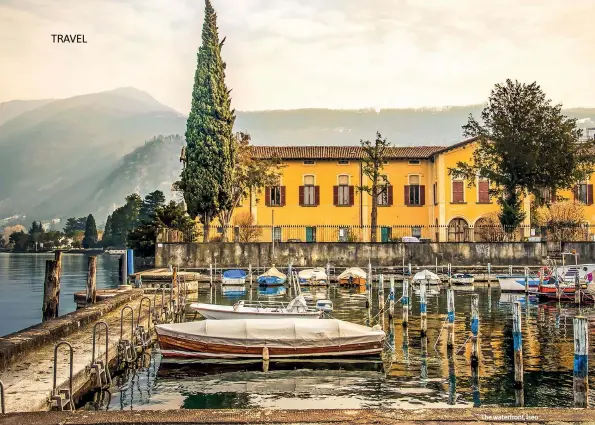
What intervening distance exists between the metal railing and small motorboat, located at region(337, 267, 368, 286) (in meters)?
8.46

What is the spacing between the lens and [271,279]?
47.0 m

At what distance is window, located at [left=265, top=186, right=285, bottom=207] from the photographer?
212 feet

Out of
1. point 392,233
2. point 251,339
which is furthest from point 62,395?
point 392,233

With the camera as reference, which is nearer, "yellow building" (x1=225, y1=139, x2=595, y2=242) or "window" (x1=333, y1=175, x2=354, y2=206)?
"yellow building" (x1=225, y1=139, x2=595, y2=242)

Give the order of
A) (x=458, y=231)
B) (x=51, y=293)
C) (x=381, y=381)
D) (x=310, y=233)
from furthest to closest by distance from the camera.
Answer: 1. (x=310, y=233)
2. (x=458, y=231)
3. (x=51, y=293)
4. (x=381, y=381)

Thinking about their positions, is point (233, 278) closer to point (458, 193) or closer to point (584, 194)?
point (458, 193)

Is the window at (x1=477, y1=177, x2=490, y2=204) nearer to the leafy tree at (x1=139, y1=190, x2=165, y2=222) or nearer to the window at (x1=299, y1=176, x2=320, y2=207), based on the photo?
the window at (x1=299, y1=176, x2=320, y2=207)

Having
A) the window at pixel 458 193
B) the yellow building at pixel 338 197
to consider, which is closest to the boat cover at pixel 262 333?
the yellow building at pixel 338 197

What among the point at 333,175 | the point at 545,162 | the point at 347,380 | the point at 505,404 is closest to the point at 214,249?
the point at 333,175

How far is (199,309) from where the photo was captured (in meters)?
24.8

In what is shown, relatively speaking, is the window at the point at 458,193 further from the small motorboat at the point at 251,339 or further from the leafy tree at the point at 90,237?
the leafy tree at the point at 90,237

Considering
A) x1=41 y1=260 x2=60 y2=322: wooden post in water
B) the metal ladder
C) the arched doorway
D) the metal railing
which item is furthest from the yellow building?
the metal ladder

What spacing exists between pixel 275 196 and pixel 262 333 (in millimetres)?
45311

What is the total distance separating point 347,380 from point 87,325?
8.95 m
